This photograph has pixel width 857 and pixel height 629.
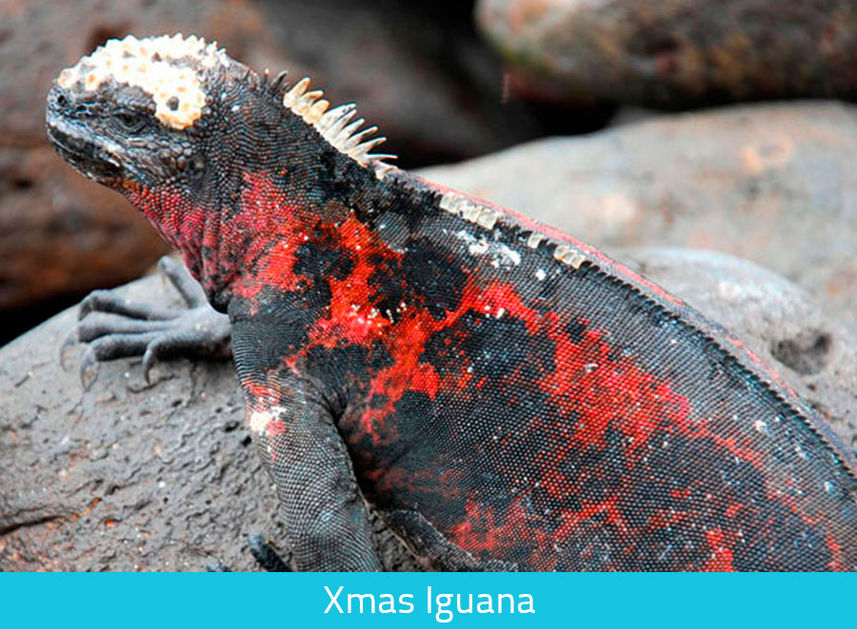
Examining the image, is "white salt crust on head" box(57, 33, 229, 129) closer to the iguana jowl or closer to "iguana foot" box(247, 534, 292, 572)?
the iguana jowl

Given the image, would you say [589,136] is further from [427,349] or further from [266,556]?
[266,556]

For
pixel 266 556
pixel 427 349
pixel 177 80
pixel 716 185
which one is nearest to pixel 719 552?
pixel 427 349

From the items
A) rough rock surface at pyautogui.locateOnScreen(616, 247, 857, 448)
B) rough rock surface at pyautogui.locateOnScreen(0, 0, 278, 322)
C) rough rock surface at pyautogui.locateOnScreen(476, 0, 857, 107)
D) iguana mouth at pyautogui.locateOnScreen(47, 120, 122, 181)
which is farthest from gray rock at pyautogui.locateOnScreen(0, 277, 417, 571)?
rough rock surface at pyautogui.locateOnScreen(476, 0, 857, 107)

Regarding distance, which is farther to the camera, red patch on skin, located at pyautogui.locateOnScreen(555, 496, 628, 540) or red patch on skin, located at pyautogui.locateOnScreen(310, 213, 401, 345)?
red patch on skin, located at pyautogui.locateOnScreen(310, 213, 401, 345)

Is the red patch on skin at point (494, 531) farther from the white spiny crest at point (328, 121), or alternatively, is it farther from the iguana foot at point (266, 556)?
the white spiny crest at point (328, 121)

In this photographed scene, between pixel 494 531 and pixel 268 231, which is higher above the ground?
pixel 268 231

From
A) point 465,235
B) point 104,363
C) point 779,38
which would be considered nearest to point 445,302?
point 465,235
